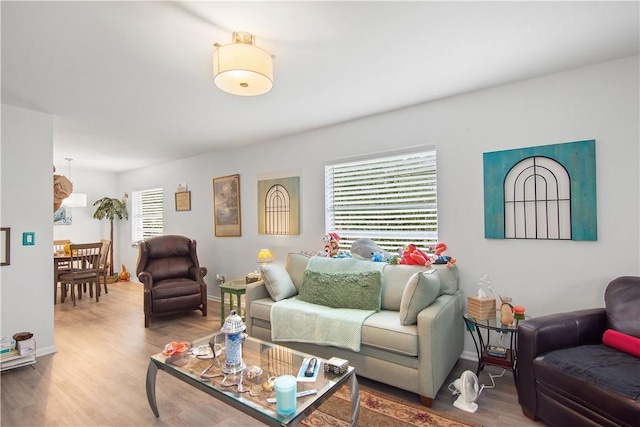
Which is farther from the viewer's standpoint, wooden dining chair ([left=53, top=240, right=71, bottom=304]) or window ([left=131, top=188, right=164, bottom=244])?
window ([left=131, top=188, right=164, bottom=244])

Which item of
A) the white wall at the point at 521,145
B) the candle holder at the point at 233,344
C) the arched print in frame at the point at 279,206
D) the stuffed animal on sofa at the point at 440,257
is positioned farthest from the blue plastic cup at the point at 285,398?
the arched print in frame at the point at 279,206

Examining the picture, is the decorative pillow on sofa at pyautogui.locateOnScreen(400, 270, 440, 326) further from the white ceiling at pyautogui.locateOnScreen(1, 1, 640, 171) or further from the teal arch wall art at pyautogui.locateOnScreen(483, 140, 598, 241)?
the white ceiling at pyautogui.locateOnScreen(1, 1, 640, 171)

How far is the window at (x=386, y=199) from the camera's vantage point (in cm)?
314

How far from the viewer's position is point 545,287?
251cm

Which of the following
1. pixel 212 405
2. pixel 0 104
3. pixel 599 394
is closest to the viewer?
pixel 599 394

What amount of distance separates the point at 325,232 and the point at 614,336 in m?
2.62

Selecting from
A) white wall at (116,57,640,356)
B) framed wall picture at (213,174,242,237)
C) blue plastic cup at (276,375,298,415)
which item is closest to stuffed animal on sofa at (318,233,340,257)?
white wall at (116,57,640,356)

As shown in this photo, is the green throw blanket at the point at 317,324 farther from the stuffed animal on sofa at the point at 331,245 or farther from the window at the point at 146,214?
the window at the point at 146,214

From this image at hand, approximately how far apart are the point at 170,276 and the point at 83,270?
6.41ft

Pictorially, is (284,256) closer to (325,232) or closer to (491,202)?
(325,232)

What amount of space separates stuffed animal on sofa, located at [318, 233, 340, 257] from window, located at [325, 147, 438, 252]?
129 millimetres

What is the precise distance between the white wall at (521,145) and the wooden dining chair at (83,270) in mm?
3478

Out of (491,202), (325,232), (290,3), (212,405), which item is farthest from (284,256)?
(290,3)

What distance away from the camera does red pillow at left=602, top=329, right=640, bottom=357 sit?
5.86ft
